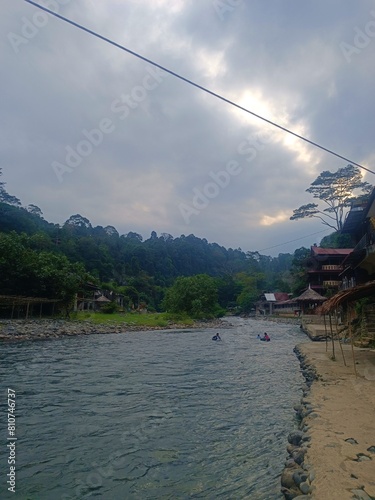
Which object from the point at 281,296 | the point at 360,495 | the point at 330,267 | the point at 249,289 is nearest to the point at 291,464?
the point at 360,495

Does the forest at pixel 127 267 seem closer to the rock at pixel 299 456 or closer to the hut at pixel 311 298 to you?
the hut at pixel 311 298

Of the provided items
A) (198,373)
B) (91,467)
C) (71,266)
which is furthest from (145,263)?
(91,467)

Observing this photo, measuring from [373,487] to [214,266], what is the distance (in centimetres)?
13242

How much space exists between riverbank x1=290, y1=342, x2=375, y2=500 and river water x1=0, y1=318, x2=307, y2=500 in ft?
1.87

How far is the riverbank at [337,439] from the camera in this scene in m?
4.20

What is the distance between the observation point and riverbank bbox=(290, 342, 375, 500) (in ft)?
13.8

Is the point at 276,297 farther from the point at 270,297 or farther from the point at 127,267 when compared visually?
the point at 127,267

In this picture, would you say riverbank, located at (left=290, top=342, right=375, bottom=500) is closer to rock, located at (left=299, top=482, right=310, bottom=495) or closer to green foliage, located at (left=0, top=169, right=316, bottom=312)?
rock, located at (left=299, top=482, right=310, bottom=495)

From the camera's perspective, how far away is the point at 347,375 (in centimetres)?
1130

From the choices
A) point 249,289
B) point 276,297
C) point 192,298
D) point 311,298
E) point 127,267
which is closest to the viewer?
point 311,298

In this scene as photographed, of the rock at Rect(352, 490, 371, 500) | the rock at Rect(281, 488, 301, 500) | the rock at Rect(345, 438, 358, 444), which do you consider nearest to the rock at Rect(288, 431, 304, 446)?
the rock at Rect(345, 438, 358, 444)

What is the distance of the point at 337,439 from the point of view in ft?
18.9

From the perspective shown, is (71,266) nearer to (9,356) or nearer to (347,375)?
(9,356)

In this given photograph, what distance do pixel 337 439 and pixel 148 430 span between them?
150 inches
